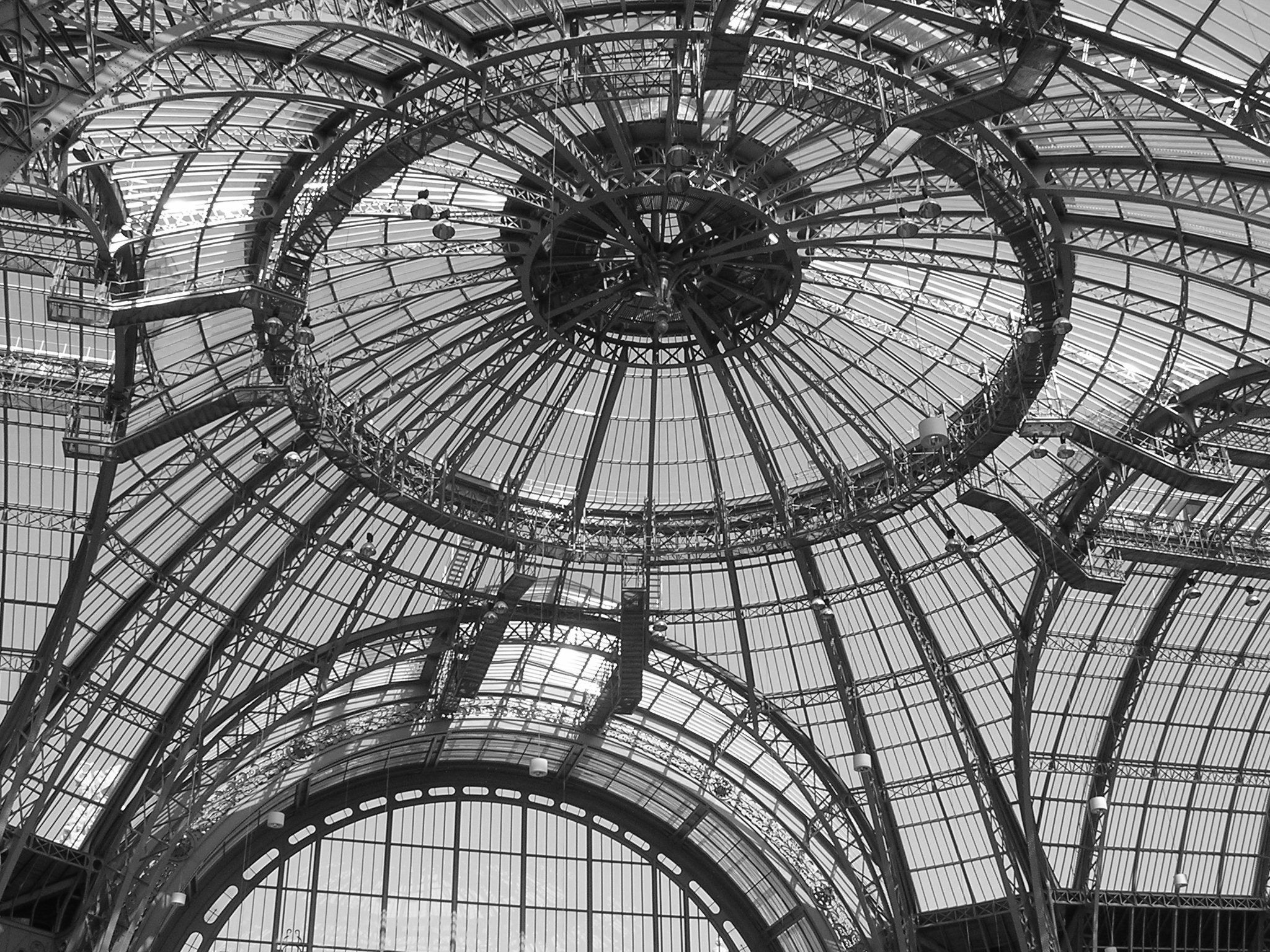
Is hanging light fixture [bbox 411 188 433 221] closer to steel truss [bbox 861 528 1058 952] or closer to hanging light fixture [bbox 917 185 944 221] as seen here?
hanging light fixture [bbox 917 185 944 221]

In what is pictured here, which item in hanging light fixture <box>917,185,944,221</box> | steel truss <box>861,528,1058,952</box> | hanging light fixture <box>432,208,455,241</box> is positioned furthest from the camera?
steel truss <box>861,528,1058,952</box>

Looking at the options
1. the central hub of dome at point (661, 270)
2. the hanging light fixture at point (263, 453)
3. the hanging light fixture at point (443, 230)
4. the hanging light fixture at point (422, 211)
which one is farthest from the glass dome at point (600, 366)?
the hanging light fixture at point (422, 211)

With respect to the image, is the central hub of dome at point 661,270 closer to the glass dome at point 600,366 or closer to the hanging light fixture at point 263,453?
the glass dome at point 600,366

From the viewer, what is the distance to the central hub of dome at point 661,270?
34062 millimetres

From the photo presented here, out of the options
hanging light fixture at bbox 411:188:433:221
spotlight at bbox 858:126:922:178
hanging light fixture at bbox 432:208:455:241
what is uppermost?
spotlight at bbox 858:126:922:178

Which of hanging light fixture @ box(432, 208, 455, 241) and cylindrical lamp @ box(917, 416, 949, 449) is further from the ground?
hanging light fixture @ box(432, 208, 455, 241)

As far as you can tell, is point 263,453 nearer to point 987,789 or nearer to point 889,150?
point 889,150

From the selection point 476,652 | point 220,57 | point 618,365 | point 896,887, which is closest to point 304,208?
point 220,57

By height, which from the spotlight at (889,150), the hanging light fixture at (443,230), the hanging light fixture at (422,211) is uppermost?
the spotlight at (889,150)

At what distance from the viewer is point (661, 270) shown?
3562 centimetres

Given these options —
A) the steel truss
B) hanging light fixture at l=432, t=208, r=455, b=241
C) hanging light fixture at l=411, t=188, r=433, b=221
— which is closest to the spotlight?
hanging light fixture at l=432, t=208, r=455, b=241

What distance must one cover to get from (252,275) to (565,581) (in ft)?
59.3

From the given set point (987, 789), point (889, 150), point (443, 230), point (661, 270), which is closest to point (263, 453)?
point (443, 230)

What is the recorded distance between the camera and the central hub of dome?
34062mm
